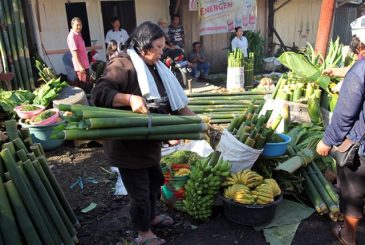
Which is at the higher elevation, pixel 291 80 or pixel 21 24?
pixel 21 24

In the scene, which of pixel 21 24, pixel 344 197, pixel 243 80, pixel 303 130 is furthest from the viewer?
pixel 243 80

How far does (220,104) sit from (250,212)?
3741mm

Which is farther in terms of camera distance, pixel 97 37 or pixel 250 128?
pixel 97 37

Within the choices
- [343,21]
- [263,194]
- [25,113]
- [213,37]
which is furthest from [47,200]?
[343,21]

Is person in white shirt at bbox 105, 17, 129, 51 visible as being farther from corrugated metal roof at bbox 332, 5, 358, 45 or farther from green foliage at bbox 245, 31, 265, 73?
corrugated metal roof at bbox 332, 5, 358, 45

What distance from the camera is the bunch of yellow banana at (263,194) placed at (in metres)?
3.30

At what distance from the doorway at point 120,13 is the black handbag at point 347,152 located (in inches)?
311

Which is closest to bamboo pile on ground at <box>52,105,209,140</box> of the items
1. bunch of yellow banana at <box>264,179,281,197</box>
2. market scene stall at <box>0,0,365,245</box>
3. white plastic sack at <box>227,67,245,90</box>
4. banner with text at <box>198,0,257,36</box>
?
market scene stall at <box>0,0,365,245</box>

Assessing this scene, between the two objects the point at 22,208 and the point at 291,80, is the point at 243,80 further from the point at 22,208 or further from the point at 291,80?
the point at 22,208

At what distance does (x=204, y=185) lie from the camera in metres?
3.43

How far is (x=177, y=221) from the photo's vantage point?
3625 mm

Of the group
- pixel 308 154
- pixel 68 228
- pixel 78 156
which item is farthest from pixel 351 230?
pixel 78 156

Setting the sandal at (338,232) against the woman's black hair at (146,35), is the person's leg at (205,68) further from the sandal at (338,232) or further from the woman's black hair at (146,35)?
the woman's black hair at (146,35)

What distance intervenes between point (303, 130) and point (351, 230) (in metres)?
2.00
